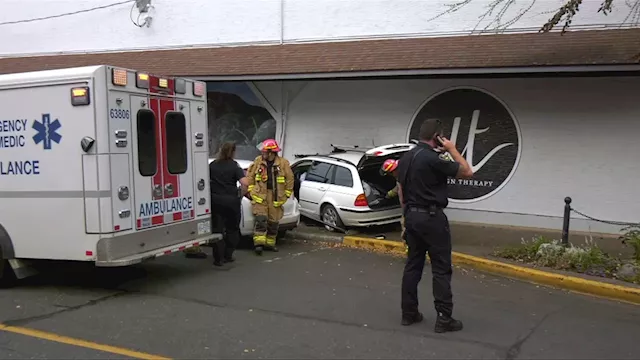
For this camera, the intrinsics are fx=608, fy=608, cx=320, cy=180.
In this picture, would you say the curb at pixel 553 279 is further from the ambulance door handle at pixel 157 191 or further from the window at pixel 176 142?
the ambulance door handle at pixel 157 191

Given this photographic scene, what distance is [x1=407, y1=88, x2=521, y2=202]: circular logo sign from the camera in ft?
38.8

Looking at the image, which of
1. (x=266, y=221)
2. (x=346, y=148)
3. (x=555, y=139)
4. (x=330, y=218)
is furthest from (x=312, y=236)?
(x=555, y=139)

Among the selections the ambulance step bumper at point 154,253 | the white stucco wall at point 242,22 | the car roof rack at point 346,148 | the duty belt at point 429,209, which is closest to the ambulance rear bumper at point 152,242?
the ambulance step bumper at point 154,253

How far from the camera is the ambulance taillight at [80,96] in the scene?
21.3 feet

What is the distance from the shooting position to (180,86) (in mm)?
7684

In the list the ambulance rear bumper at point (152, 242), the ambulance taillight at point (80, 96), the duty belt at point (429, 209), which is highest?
the ambulance taillight at point (80, 96)

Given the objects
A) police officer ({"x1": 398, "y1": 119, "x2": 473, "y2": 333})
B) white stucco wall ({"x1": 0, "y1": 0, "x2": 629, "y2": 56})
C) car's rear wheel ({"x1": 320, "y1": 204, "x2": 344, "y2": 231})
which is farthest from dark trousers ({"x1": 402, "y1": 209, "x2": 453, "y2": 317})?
white stucco wall ({"x1": 0, "y1": 0, "x2": 629, "y2": 56})

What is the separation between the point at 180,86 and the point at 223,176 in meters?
1.50

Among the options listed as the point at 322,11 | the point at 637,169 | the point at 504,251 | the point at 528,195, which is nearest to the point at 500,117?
the point at 528,195

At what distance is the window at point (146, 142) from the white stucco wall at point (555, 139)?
664 centimetres

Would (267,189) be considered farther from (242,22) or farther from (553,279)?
(242,22)

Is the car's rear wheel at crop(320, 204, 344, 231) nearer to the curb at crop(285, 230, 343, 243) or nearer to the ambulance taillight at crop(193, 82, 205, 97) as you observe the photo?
the curb at crop(285, 230, 343, 243)

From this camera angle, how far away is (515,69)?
33.4 feet

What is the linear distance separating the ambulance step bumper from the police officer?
123 inches
